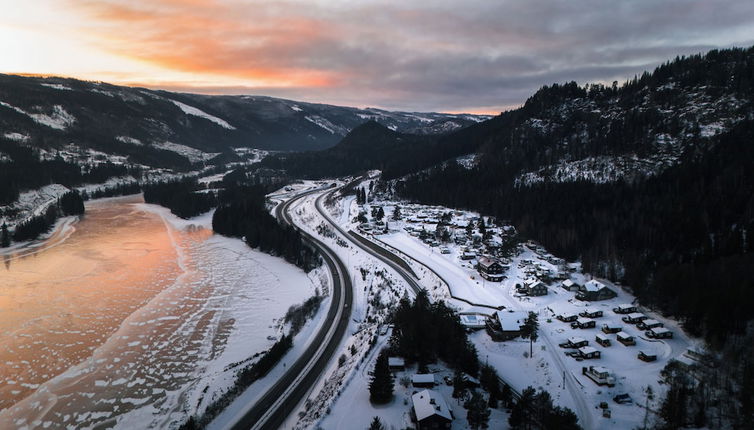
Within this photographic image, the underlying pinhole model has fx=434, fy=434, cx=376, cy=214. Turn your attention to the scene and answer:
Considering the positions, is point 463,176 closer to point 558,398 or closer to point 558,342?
point 558,342

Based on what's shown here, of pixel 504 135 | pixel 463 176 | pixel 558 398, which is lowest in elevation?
pixel 558 398

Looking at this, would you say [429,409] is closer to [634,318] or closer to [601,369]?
[601,369]

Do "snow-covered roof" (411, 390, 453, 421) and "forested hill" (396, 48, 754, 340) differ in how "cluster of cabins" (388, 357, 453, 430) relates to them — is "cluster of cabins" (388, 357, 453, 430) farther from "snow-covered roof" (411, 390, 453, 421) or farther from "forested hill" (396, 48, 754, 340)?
"forested hill" (396, 48, 754, 340)

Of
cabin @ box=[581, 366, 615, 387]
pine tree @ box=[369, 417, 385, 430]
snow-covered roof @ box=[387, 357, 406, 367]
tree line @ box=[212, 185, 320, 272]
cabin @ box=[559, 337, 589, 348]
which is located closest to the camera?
pine tree @ box=[369, 417, 385, 430]

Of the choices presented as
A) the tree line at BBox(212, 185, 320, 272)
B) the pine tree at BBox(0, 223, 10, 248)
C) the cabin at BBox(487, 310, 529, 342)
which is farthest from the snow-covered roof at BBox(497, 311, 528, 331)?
the pine tree at BBox(0, 223, 10, 248)

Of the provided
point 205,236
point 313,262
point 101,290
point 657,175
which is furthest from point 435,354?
point 657,175

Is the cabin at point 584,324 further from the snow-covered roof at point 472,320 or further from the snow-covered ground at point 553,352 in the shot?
the snow-covered roof at point 472,320

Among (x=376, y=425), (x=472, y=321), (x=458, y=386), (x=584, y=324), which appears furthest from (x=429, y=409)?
(x=584, y=324)
